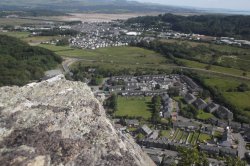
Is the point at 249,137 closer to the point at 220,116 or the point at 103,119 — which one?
the point at 220,116

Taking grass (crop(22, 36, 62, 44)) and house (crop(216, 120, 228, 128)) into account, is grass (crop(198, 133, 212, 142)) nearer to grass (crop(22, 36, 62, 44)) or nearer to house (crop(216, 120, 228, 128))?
house (crop(216, 120, 228, 128))

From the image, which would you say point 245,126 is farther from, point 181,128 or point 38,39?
point 38,39

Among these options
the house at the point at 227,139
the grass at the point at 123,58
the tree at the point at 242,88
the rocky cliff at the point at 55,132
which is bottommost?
the grass at the point at 123,58

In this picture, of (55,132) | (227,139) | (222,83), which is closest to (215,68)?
(222,83)

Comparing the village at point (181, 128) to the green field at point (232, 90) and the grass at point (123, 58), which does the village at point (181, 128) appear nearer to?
the green field at point (232, 90)

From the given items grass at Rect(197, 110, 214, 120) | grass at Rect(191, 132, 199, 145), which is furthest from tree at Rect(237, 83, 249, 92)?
grass at Rect(191, 132, 199, 145)

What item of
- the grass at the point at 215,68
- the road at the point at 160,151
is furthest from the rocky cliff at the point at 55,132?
the grass at the point at 215,68
